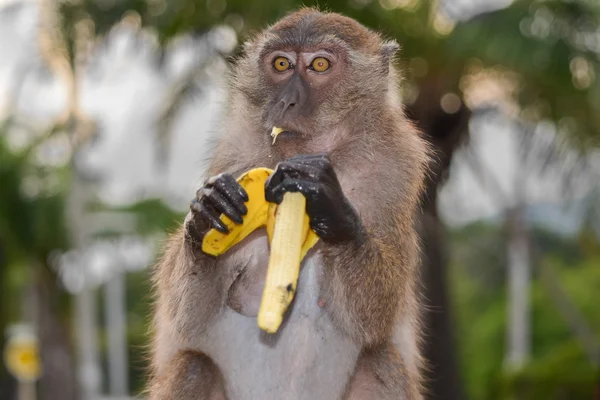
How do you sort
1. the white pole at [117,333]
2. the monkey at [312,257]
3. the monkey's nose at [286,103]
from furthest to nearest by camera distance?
1. the white pole at [117,333]
2. the monkey's nose at [286,103]
3. the monkey at [312,257]

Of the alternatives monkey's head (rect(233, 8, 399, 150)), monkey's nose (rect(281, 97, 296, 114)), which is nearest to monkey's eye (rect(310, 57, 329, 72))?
monkey's head (rect(233, 8, 399, 150))

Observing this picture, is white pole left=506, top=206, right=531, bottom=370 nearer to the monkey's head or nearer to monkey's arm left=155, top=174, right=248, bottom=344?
the monkey's head

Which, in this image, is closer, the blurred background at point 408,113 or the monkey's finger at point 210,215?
the monkey's finger at point 210,215

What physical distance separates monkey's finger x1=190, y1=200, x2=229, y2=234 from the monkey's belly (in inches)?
21.4

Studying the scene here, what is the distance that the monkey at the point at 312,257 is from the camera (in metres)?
4.17

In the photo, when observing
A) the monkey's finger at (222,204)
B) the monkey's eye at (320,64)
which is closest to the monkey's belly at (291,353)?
the monkey's finger at (222,204)

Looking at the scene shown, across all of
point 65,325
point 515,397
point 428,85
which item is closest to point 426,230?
point 428,85

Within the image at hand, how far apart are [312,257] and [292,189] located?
58 centimetres

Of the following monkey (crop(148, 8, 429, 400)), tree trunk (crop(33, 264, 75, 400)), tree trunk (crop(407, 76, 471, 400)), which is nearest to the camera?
monkey (crop(148, 8, 429, 400))

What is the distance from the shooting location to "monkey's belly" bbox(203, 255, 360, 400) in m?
4.36

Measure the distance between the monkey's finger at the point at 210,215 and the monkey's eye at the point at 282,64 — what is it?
2.77 feet

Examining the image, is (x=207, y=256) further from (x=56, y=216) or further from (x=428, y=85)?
(x=56, y=216)

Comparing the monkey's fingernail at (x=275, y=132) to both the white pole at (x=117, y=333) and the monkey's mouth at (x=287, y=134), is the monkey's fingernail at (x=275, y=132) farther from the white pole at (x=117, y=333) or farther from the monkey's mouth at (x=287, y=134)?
the white pole at (x=117, y=333)

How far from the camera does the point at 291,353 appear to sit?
14.4ft
